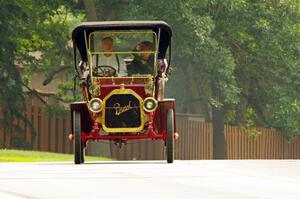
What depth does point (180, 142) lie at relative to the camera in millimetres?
45281

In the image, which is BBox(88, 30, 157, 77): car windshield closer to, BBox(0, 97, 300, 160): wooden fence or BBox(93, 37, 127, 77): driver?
BBox(93, 37, 127, 77): driver

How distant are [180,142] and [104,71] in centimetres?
2455

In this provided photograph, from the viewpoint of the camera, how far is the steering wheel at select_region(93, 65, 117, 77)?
20.9 m

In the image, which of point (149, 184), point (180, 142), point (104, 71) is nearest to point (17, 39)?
point (180, 142)

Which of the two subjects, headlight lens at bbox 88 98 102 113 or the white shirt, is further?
the white shirt

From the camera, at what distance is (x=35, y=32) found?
1542 inches

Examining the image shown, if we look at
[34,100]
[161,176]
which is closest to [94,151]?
[34,100]

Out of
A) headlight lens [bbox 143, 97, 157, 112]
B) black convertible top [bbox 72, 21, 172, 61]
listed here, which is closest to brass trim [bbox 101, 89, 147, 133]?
headlight lens [bbox 143, 97, 157, 112]

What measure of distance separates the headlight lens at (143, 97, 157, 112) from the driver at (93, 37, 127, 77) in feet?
3.51

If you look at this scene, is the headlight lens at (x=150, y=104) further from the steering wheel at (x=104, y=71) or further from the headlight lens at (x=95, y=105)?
the steering wheel at (x=104, y=71)

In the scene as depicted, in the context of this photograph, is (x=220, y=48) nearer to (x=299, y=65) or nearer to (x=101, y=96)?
(x=299, y=65)

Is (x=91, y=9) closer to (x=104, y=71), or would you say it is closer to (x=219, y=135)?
(x=219, y=135)

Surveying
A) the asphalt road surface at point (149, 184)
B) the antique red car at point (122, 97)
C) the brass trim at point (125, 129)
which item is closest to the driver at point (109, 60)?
the antique red car at point (122, 97)

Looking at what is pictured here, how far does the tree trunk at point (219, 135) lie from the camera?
149 feet
